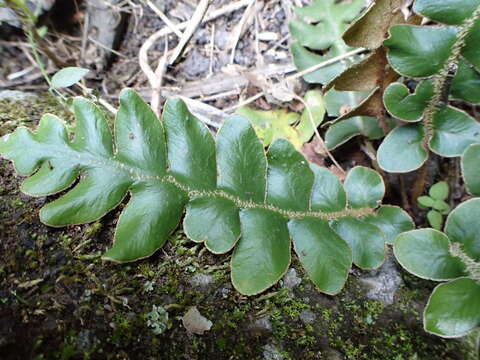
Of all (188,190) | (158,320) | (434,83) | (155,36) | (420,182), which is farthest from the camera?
(155,36)

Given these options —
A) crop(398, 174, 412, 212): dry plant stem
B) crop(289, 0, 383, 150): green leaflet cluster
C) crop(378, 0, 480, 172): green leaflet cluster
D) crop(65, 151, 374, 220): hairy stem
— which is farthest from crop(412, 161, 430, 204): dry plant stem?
crop(65, 151, 374, 220): hairy stem

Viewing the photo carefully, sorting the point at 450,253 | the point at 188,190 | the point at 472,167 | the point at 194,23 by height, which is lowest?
the point at 450,253

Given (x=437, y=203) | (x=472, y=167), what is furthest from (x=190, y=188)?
(x=437, y=203)

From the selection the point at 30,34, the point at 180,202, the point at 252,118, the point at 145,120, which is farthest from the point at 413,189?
the point at 30,34

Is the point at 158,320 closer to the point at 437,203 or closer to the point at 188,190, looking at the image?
the point at 188,190

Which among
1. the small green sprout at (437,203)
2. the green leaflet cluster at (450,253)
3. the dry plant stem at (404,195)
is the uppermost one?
the green leaflet cluster at (450,253)

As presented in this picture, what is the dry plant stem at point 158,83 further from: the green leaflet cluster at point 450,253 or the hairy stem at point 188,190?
the green leaflet cluster at point 450,253

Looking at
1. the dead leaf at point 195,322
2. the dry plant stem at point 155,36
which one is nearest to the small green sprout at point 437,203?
the dead leaf at point 195,322
